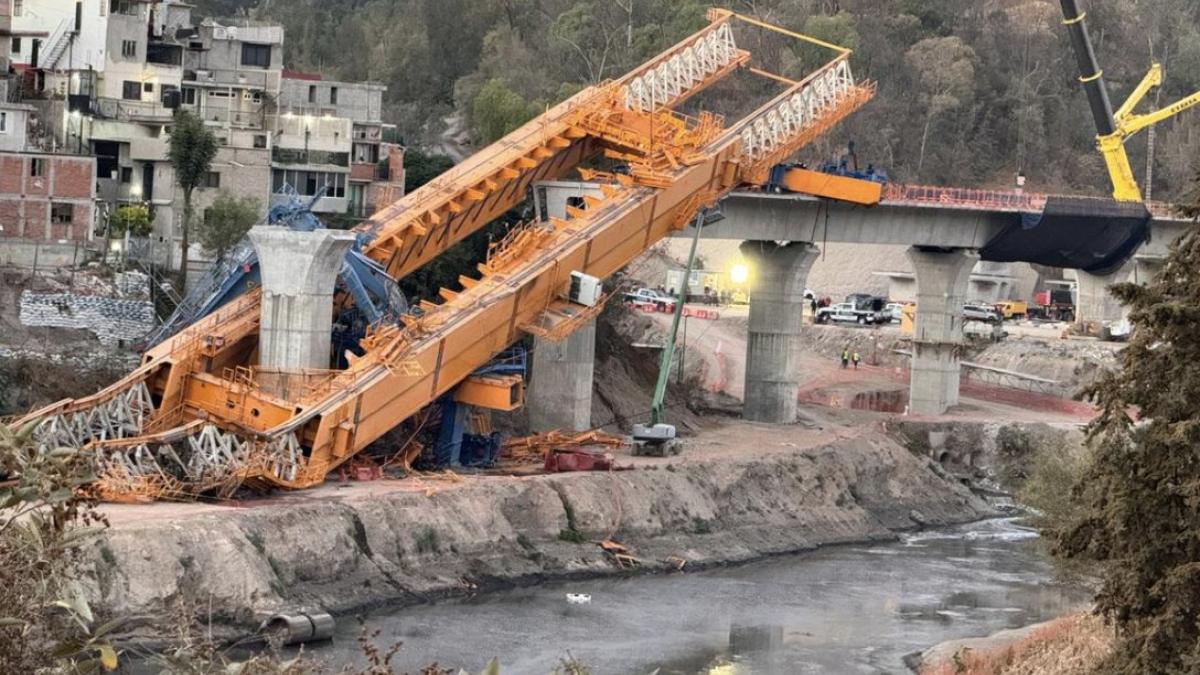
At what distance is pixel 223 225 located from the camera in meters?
81.3

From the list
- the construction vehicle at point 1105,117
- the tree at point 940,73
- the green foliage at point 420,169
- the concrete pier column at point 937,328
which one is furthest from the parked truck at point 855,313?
the green foliage at point 420,169

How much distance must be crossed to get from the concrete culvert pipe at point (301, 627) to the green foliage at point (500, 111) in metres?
53.9

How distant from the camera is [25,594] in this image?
17312 mm

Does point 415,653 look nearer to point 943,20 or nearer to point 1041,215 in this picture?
point 1041,215

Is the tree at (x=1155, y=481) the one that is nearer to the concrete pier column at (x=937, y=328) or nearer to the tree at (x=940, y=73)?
the concrete pier column at (x=937, y=328)

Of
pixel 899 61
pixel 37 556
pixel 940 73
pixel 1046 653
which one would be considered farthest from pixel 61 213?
pixel 940 73

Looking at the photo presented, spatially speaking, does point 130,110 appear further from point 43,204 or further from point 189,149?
point 43,204

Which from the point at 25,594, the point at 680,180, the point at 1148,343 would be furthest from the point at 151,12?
the point at 25,594

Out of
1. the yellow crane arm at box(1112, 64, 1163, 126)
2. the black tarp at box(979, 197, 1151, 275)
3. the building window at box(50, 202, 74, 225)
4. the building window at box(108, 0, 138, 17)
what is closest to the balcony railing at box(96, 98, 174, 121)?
the building window at box(108, 0, 138, 17)

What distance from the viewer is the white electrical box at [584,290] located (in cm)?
7406

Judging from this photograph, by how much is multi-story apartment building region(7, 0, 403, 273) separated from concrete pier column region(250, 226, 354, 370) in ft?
56.3

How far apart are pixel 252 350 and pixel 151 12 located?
26809mm

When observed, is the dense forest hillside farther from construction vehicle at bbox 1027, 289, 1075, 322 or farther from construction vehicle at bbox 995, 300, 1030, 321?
construction vehicle at bbox 995, 300, 1030, 321

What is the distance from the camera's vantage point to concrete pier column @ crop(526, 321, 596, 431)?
80875 mm
